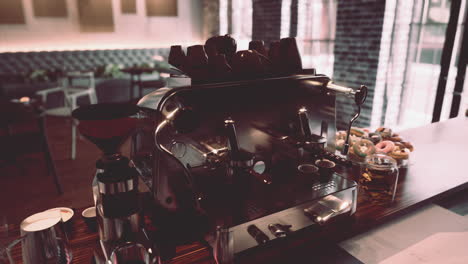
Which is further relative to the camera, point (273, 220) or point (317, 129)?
point (317, 129)

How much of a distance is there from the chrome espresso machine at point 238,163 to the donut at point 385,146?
42 cm

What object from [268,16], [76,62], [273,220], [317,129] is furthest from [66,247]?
[76,62]

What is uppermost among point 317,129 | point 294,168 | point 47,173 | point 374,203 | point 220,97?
point 220,97

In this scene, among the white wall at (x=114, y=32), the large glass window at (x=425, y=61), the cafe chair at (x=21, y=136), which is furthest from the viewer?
the white wall at (x=114, y=32)

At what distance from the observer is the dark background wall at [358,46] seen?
3412 mm

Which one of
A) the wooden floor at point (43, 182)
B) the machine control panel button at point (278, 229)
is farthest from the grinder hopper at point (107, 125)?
the wooden floor at point (43, 182)

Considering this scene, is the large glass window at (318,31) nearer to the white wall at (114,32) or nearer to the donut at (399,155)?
the donut at (399,155)

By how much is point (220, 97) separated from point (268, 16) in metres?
4.50

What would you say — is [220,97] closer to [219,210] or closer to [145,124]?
[145,124]

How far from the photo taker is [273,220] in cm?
93

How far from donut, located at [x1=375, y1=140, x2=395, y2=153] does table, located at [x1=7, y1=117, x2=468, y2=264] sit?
113 mm

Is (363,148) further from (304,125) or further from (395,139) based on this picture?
(304,125)

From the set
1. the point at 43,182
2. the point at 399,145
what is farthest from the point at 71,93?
the point at 399,145

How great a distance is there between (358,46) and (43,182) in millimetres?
3536
